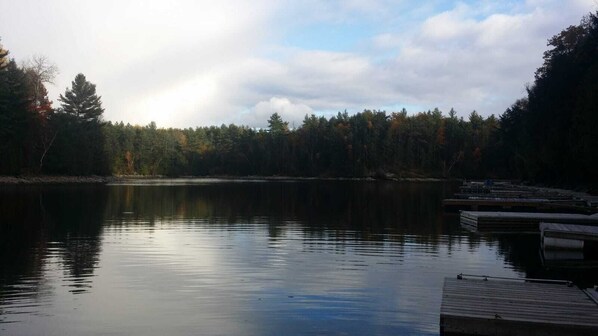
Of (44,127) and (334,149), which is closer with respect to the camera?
(44,127)

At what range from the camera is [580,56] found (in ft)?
169

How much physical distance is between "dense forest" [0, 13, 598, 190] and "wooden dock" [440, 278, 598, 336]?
2989 centimetres

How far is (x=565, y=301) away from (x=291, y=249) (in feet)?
39.6

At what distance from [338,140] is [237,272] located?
13306cm

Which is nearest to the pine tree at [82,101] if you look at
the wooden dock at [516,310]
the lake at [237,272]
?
the lake at [237,272]

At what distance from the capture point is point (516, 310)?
1059 centimetres

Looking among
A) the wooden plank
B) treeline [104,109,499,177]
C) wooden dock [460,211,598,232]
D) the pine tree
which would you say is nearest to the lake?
the wooden plank

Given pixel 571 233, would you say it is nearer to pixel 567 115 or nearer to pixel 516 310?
pixel 516 310

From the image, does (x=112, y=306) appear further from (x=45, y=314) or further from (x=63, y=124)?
(x=63, y=124)

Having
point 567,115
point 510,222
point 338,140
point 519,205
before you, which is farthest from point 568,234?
point 338,140

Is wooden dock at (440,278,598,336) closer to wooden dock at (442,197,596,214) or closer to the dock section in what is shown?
the dock section

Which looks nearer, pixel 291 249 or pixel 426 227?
pixel 291 249

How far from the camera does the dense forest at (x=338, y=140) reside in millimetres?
54406

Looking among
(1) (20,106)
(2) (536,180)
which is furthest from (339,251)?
(1) (20,106)
